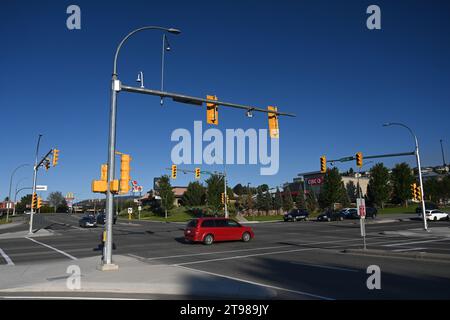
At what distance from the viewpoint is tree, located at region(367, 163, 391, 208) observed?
7456 centimetres

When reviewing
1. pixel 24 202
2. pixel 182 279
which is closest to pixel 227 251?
pixel 182 279

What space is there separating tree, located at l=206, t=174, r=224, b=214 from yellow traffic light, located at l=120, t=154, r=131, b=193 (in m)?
52.4

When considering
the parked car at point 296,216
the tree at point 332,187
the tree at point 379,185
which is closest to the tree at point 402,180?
the tree at point 379,185

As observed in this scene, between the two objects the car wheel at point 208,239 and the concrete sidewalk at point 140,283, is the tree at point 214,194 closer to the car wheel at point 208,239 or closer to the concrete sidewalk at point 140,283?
the car wheel at point 208,239

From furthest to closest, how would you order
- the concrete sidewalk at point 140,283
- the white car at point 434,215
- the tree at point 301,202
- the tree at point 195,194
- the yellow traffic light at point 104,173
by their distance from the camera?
the tree at point 195,194 < the tree at point 301,202 < the white car at point 434,215 < the yellow traffic light at point 104,173 < the concrete sidewalk at point 140,283

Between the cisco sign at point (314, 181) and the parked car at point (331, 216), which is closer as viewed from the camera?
the parked car at point (331, 216)

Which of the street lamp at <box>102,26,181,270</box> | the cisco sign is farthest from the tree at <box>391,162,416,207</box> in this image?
the street lamp at <box>102,26,181,270</box>

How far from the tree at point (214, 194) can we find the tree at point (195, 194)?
38.5 ft

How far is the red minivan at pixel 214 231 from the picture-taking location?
23594mm

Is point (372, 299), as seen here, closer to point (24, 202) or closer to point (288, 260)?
point (288, 260)

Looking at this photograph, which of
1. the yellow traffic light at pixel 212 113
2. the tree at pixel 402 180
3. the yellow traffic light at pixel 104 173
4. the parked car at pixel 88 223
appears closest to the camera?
the yellow traffic light at pixel 104 173

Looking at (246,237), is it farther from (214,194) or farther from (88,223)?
(214,194)

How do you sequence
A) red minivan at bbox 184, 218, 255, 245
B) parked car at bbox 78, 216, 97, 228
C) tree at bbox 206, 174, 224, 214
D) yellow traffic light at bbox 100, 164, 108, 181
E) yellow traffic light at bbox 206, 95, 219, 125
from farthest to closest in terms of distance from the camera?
tree at bbox 206, 174, 224, 214 < parked car at bbox 78, 216, 97, 228 < red minivan at bbox 184, 218, 255, 245 < yellow traffic light at bbox 206, 95, 219, 125 < yellow traffic light at bbox 100, 164, 108, 181

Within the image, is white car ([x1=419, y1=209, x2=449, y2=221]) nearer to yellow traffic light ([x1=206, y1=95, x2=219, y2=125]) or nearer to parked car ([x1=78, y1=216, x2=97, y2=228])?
parked car ([x1=78, y1=216, x2=97, y2=228])
